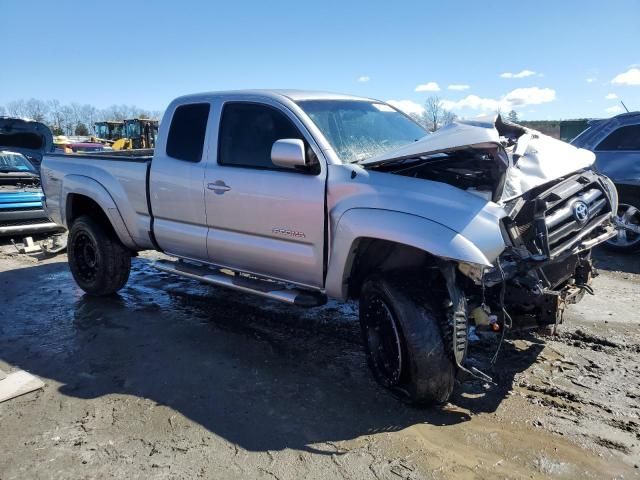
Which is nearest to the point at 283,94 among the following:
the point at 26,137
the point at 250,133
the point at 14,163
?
the point at 250,133

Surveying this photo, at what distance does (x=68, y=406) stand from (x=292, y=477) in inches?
67.4

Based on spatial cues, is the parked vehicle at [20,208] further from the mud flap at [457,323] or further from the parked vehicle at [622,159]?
the parked vehicle at [622,159]

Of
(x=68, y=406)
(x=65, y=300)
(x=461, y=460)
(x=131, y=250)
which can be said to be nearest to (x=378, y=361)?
(x=461, y=460)

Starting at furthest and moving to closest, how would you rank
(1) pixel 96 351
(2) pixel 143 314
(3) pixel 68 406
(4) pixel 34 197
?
(4) pixel 34 197 → (2) pixel 143 314 → (1) pixel 96 351 → (3) pixel 68 406

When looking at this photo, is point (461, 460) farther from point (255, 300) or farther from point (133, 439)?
point (255, 300)

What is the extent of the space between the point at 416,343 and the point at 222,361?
5.52 feet

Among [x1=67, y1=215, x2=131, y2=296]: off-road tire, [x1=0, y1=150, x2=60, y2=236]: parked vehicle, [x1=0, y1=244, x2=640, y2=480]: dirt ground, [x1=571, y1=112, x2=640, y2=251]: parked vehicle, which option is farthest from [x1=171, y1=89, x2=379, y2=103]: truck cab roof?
[x1=0, y1=150, x2=60, y2=236]: parked vehicle

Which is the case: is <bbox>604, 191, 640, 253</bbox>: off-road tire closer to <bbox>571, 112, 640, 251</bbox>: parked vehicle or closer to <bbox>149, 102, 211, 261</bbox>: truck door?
<bbox>571, 112, 640, 251</bbox>: parked vehicle

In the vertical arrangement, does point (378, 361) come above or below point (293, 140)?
below

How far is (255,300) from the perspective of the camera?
5527 millimetres

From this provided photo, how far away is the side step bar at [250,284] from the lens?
3828mm

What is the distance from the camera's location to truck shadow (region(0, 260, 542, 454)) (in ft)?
10.3

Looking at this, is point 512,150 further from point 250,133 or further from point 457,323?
point 250,133

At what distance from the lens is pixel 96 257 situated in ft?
18.1
